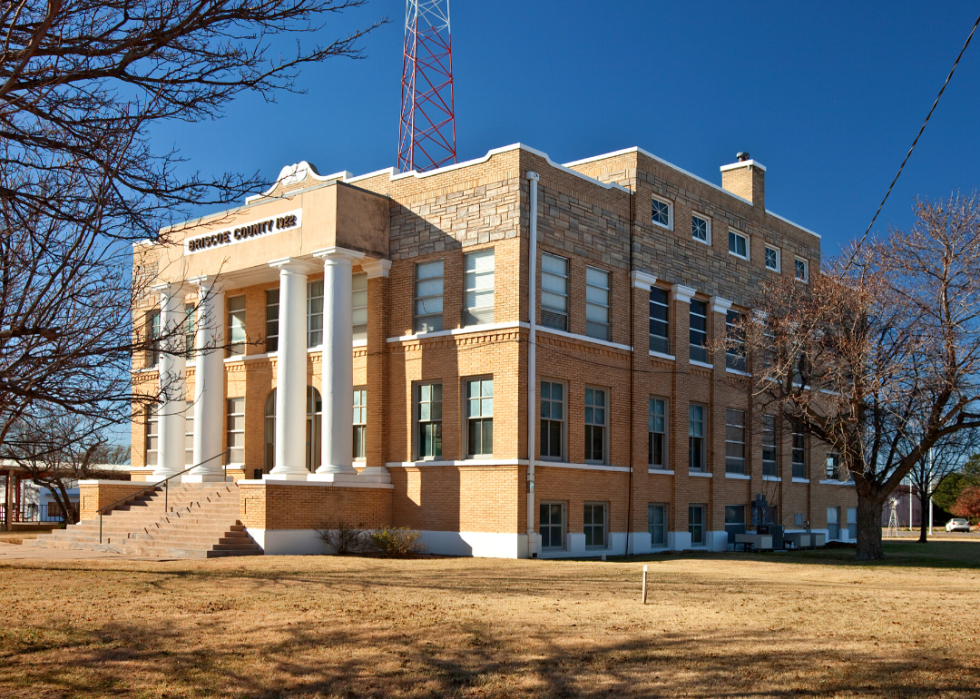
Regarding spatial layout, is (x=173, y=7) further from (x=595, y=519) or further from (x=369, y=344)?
(x=595, y=519)

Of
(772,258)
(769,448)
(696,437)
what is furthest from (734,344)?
(772,258)

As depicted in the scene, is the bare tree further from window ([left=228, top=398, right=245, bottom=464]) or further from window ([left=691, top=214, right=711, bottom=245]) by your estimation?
window ([left=228, top=398, right=245, bottom=464])

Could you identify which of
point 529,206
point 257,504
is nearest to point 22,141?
point 257,504

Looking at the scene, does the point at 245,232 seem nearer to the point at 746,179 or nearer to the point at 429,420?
the point at 429,420

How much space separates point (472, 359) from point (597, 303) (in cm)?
419

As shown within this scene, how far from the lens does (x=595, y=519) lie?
2688 cm

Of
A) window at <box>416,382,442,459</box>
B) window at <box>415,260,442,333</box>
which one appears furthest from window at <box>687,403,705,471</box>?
window at <box>415,260,442,333</box>

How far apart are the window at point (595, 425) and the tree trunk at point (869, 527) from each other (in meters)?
6.91

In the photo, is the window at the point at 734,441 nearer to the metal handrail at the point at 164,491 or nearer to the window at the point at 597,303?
the window at the point at 597,303

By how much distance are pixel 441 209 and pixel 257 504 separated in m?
8.86

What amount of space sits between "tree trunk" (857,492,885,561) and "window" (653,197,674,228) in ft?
30.7

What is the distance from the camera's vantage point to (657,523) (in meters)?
29.1

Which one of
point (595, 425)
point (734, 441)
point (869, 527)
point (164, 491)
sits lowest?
point (869, 527)

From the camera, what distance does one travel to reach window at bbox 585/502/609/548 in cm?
2659
